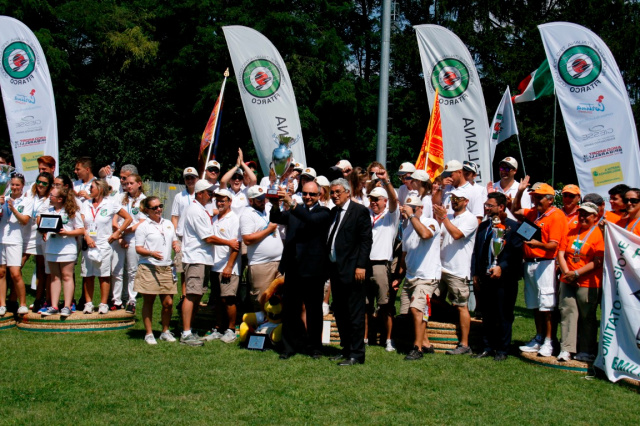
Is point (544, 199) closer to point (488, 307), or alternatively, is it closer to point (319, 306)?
point (488, 307)

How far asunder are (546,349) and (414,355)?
1524mm

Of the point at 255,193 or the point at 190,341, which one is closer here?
the point at 190,341

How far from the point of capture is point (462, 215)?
845cm

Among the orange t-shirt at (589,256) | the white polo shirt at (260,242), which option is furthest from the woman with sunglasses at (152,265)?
the orange t-shirt at (589,256)

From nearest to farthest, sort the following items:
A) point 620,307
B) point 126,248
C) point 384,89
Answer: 1. point 620,307
2. point 126,248
3. point 384,89

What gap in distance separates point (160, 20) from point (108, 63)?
314cm

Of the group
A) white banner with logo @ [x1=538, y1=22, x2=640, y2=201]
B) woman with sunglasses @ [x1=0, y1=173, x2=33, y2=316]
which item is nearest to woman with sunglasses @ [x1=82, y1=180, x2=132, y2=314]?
woman with sunglasses @ [x1=0, y1=173, x2=33, y2=316]

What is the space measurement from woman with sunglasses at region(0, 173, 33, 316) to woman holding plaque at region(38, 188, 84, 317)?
37cm

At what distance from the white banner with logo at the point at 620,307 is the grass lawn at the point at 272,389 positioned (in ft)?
0.91

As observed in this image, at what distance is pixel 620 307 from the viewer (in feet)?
24.3

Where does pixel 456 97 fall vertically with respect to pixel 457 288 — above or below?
above

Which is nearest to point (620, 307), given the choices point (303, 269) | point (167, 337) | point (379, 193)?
point (379, 193)

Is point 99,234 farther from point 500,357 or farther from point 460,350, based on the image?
point 500,357

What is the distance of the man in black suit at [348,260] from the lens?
7.94 m
